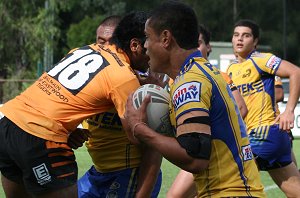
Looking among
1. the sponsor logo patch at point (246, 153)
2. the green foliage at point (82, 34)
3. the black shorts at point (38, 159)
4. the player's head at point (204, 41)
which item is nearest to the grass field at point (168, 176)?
the player's head at point (204, 41)

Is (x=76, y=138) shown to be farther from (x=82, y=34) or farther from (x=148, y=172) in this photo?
(x=82, y=34)

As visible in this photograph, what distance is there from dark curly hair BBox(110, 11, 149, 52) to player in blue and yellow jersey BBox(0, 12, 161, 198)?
0.57 ft

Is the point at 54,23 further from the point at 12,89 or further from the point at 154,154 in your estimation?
the point at 154,154

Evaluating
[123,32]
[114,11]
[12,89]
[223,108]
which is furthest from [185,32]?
[114,11]

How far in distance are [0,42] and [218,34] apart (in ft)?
119

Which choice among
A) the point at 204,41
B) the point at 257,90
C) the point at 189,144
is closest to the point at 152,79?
the point at 189,144

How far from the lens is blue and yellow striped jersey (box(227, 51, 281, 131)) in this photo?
8500 millimetres

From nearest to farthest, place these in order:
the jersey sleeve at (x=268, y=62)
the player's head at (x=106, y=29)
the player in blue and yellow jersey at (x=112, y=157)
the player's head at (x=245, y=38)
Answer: the player in blue and yellow jersey at (x=112, y=157)
the player's head at (x=106, y=29)
the jersey sleeve at (x=268, y=62)
the player's head at (x=245, y=38)

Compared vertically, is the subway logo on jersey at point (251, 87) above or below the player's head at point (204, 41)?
below

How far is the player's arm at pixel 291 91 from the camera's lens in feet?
26.3

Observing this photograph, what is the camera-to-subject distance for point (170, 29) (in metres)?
4.31

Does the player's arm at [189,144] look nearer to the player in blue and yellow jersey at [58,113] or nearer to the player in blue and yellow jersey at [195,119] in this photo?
the player in blue and yellow jersey at [195,119]

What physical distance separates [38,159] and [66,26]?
62.9 meters

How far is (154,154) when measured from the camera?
555 centimetres
